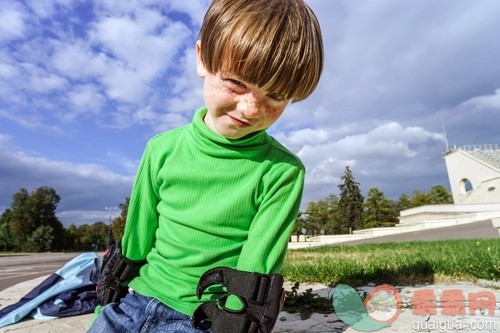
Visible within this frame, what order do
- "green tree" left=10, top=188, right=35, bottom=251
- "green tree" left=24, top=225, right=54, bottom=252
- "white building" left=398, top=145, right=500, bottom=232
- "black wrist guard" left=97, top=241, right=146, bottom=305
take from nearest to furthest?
"black wrist guard" left=97, top=241, right=146, bottom=305 → "white building" left=398, top=145, right=500, bottom=232 → "green tree" left=24, top=225, right=54, bottom=252 → "green tree" left=10, top=188, right=35, bottom=251

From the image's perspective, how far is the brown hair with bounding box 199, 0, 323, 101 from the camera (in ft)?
4.09

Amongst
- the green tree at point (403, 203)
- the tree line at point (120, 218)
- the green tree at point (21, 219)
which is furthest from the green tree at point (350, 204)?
the green tree at point (21, 219)

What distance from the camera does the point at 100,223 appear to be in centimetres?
7912

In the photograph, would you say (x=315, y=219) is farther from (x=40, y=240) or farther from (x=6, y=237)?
(x=6, y=237)

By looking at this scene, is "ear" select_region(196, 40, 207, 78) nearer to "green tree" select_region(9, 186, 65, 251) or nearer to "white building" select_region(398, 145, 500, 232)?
"white building" select_region(398, 145, 500, 232)

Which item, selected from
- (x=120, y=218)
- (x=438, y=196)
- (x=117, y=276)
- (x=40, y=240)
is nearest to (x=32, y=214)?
(x=40, y=240)

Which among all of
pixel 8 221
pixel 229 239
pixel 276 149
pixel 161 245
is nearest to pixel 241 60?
pixel 276 149

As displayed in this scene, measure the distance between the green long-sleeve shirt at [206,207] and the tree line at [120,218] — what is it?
37166mm

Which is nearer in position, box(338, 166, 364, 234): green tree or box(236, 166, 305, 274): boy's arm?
box(236, 166, 305, 274): boy's arm

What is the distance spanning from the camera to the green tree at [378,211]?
4000 centimetres

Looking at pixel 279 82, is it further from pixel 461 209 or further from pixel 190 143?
pixel 461 209

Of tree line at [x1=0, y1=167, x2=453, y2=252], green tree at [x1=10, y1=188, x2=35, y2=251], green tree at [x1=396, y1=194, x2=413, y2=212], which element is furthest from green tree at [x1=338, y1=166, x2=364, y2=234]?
green tree at [x1=10, y1=188, x2=35, y2=251]

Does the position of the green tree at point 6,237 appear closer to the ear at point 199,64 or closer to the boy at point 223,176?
the boy at point 223,176

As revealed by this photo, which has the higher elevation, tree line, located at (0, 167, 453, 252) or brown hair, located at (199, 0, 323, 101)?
tree line, located at (0, 167, 453, 252)
